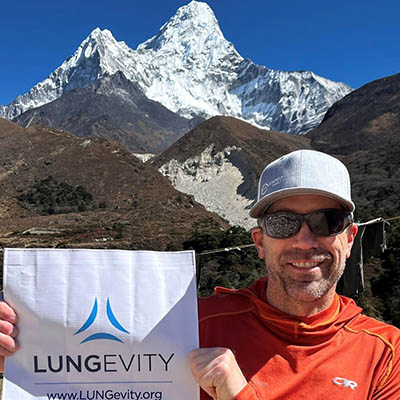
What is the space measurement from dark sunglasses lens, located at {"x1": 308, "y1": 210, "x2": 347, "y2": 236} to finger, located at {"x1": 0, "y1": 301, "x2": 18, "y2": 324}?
1.16 metres

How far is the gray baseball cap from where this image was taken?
1725mm

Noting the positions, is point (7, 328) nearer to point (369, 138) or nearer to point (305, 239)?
point (305, 239)

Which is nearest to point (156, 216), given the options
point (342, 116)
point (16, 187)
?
point (16, 187)

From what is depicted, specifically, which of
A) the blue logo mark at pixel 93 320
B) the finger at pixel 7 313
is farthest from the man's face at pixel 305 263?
the finger at pixel 7 313

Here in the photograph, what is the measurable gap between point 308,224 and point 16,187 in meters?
37.6

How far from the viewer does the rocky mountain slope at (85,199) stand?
22.1 m

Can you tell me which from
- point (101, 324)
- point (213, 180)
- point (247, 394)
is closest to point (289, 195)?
point (247, 394)

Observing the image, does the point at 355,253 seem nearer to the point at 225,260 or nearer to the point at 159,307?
the point at 159,307

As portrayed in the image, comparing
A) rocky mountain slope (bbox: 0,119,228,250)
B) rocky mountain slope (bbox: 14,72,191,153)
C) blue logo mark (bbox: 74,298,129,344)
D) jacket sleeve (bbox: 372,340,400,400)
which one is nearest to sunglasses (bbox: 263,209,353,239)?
jacket sleeve (bbox: 372,340,400,400)

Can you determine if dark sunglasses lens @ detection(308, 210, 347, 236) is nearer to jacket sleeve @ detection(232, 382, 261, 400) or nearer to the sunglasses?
the sunglasses

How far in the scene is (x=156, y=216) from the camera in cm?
2784

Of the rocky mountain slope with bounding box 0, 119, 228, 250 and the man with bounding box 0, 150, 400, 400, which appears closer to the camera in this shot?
the man with bounding box 0, 150, 400, 400

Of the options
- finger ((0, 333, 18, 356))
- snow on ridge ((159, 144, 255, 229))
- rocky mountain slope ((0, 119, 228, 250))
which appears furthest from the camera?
snow on ridge ((159, 144, 255, 229))

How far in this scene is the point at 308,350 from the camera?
1713 mm
